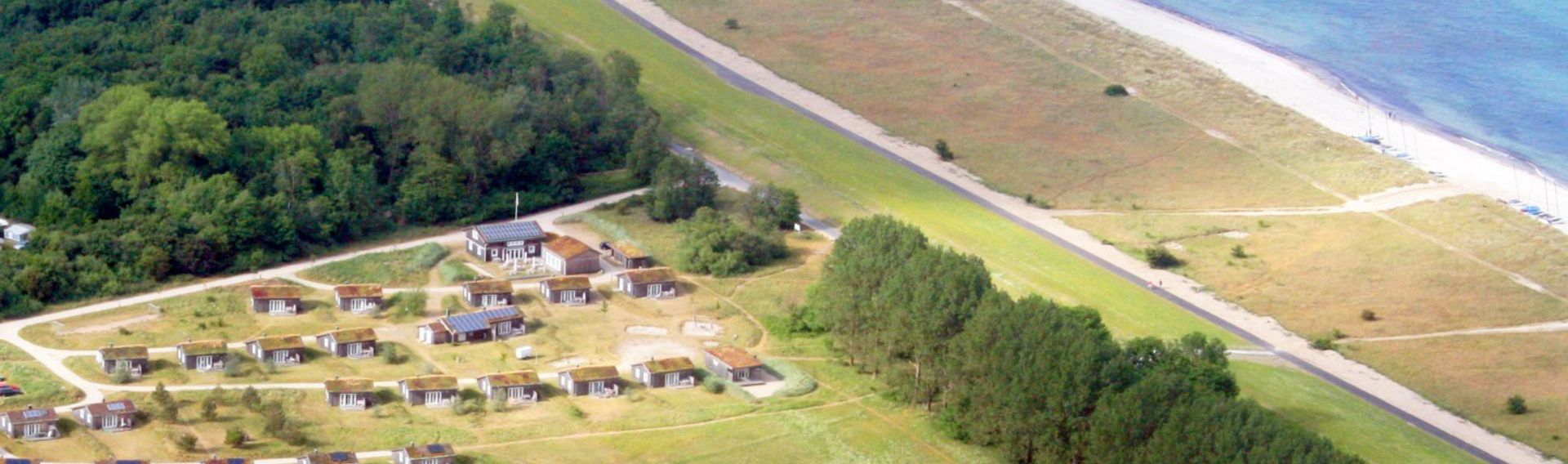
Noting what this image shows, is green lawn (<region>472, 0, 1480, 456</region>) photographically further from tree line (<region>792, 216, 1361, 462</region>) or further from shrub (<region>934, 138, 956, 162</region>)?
tree line (<region>792, 216, 1361, 462</region>)

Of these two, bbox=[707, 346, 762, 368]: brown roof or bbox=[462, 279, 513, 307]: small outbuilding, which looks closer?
bbox=[707, 346, 762, 368]: brown roof

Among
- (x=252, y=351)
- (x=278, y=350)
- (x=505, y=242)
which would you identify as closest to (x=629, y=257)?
(x=505, y=242)

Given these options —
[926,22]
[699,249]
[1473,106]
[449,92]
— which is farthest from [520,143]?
[1473,106]

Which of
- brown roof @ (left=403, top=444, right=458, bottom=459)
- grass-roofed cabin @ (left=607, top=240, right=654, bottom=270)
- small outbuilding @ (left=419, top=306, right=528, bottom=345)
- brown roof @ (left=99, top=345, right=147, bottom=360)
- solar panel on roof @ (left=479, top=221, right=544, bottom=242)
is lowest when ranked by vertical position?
brown roof @ (left=403, top=444, right=458, bottom=459)

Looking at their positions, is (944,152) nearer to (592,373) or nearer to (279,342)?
(592,373)

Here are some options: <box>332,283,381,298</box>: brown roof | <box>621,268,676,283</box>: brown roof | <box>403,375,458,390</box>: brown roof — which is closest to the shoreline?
<box>621,268,676,283</box>: brown roof

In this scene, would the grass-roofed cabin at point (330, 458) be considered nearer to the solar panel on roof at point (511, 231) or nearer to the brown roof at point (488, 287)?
the brown roof at point (488, 287)

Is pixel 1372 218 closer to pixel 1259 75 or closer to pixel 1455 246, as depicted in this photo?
pixel 1455 246
